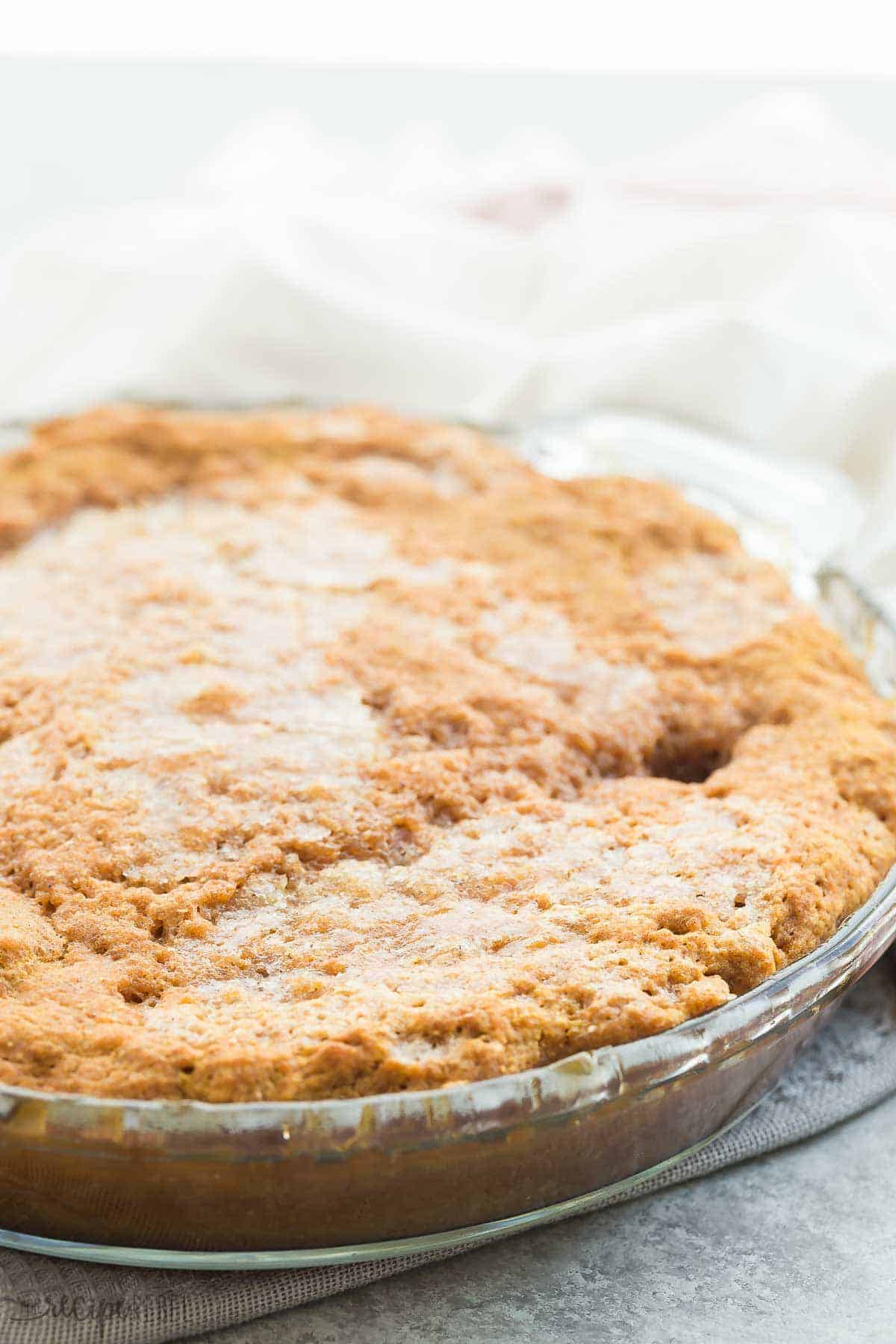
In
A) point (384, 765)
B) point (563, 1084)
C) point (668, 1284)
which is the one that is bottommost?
point (668, 1284)

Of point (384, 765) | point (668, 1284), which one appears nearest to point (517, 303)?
point (384, 765)

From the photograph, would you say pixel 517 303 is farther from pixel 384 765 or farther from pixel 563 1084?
pixel 563 1084

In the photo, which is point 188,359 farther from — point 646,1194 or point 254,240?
point 646,1194

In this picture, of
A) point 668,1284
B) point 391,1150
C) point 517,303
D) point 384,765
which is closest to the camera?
point 391,1150

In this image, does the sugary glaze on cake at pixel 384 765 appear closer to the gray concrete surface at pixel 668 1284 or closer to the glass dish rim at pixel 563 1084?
the glass dish rim at pixel 563 1084

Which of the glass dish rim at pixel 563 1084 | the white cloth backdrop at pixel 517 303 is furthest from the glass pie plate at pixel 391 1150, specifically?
the white cloth backdrop at pixel 517 303
